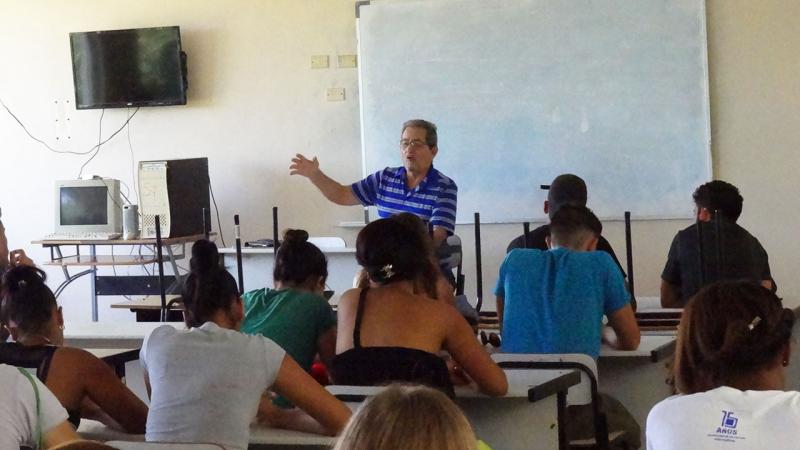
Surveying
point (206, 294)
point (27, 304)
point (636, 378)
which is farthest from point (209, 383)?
point (636, 378)

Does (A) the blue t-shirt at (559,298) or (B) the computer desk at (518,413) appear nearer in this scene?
(B) the computer desk at (518,413)

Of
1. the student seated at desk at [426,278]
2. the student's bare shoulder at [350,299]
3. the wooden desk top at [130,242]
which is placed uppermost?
the student seated at desk at [426,278]

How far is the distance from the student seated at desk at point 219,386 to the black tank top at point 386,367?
0.86 feet

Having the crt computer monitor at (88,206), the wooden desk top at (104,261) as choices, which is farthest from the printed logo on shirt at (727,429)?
the crt computer monitor at (88,206)

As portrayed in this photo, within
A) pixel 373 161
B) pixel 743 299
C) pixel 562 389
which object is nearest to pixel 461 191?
pixel 373 161

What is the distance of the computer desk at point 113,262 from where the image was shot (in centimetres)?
674

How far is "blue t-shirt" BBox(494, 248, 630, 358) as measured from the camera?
129 inches

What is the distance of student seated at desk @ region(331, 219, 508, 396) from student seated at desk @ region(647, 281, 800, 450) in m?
0.78

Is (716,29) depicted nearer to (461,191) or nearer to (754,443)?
(461,191)

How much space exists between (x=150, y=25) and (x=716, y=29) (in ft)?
12.0

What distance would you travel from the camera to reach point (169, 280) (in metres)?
7.13

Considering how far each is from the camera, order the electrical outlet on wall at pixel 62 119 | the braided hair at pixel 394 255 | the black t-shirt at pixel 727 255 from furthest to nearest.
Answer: the electrical outlet on wall at pixel 62 119 → the black t-shirt at pixel 727 255 → the braided hair at pixel 394 255

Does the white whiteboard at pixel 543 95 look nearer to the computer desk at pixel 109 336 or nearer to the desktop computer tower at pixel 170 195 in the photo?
the desktop computer tower at pixel 170 195

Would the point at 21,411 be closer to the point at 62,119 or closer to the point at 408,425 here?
the point at 408,425
